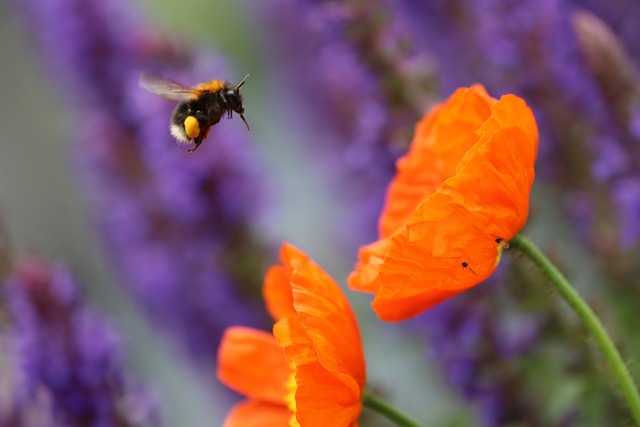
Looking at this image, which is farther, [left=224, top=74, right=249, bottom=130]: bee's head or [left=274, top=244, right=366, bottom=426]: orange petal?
[left=224, top=74, right=249, bottom=130]: bee's head

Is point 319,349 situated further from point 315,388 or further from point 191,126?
point 191,126

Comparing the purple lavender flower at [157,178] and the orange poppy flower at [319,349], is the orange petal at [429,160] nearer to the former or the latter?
the orange poppy flower at [319,349]

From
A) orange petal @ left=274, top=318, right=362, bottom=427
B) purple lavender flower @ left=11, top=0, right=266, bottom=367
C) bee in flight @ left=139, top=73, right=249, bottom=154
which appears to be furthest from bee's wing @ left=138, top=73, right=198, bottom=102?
purple lavender flower @ left=11, top=0, right=266, bottom=367

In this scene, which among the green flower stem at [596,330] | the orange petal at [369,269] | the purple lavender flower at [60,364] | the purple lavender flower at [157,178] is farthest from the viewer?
the purple lavender flower at [157,178]

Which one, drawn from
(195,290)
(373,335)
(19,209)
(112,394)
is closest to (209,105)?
(112,394)

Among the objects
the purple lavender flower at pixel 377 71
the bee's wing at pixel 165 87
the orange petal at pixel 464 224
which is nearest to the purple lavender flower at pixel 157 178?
the purple lavender flower at pixel 377 71

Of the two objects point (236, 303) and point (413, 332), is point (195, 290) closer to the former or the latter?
point (236, 303)

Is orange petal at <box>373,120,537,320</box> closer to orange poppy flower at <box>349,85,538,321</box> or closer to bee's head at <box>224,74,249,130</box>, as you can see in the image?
orange poppy flower at <box>349,85,538,321</box>
